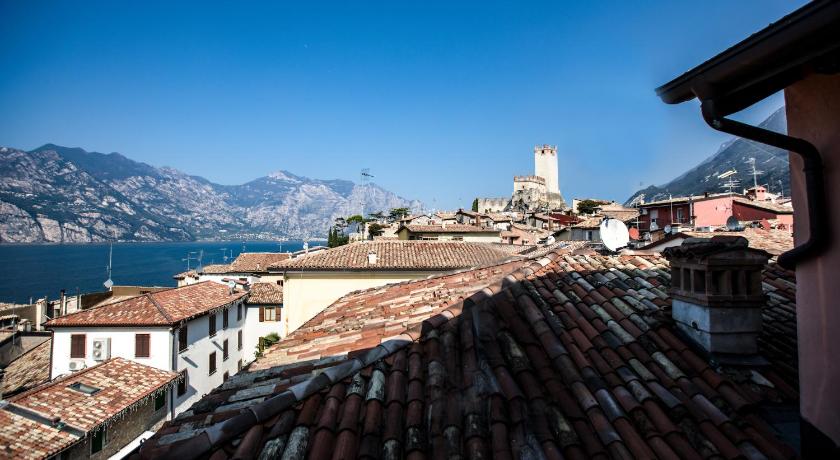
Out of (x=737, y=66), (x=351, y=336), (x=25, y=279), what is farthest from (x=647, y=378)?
(x=25, y=279)

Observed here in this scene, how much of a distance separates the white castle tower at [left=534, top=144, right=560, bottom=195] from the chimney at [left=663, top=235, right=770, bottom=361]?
4619 inches

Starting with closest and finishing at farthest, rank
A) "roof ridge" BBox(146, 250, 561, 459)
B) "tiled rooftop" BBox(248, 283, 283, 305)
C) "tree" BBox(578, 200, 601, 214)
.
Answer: "roof ridge" BBox(146, 250, 561, 459), "tiled rooftop" BBox(248, 283, 283, 305), "tree" BBox(578, 200, 601, 214)

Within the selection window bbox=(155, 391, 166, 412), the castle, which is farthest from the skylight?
the castle

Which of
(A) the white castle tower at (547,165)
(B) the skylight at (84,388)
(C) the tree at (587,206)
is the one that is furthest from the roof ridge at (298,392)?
(A) the white castle tower at (547,165)

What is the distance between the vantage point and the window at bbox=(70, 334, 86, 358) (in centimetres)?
2211

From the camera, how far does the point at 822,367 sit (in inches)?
99.8

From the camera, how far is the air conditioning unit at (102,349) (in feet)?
72.0

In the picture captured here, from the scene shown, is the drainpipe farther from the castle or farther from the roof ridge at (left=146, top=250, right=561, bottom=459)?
the castle

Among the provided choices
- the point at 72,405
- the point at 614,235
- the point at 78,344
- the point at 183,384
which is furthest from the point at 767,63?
the point at 78,344

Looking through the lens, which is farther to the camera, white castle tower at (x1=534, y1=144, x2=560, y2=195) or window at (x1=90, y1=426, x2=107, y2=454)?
white castle tower at (x1=534, y1=144, x2=560, y2=195)

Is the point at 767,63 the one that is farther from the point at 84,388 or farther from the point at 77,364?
the point at 77,364

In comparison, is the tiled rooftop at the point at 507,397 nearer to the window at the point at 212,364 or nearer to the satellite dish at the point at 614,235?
the satellite dish at the point at 614,235

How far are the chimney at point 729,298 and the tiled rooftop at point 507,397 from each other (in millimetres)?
246

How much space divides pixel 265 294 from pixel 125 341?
13638 millimetres
